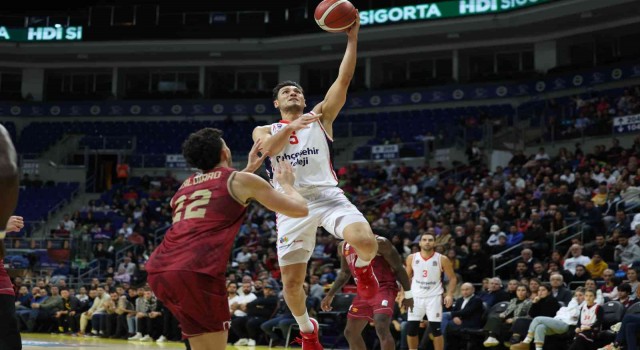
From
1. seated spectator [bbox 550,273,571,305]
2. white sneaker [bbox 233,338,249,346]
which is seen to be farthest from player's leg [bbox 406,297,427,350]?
white sneaker [bbox 233,338,249,346]

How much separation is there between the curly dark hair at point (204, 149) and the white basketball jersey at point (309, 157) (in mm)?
2484

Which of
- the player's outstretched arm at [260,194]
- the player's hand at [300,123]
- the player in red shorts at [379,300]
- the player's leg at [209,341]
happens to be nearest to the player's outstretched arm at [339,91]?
the player's hand at [300,123]

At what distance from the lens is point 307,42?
34.3m

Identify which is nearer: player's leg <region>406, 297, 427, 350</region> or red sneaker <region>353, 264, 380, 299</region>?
red sneaker <region>353, 264, 380, 299</region>

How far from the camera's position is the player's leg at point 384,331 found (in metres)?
9.65

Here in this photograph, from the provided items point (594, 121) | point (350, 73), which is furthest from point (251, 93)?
point (350, 73)

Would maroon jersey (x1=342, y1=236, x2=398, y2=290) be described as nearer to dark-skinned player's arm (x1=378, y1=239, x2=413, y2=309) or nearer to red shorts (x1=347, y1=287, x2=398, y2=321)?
red shorts (x1=347, y1=287, x2=398, y2=321)

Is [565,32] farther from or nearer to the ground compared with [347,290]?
farther from the ground

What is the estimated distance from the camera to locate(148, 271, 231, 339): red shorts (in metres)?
5.14

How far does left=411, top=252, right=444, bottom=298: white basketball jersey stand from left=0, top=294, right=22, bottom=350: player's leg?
27.4 ft

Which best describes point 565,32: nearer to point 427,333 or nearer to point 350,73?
point 427,333

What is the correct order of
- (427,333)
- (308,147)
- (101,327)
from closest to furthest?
(308,147)
(427,333)
(101,327)

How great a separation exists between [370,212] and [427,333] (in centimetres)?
937

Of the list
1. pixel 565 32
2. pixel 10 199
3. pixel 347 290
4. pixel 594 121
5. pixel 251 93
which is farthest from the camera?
pixel 251 93
